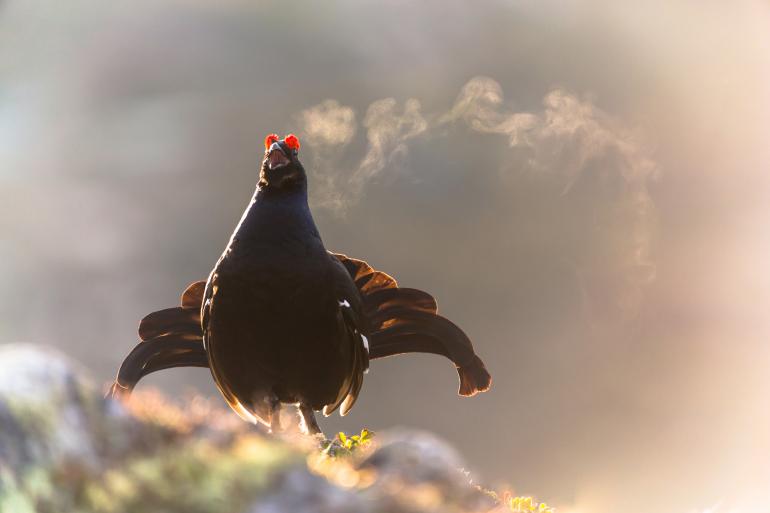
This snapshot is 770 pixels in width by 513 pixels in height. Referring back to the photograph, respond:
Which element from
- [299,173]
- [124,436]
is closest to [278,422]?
[299,173]

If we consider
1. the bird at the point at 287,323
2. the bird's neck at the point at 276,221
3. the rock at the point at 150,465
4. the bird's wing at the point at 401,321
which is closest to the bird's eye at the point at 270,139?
the bird at the point at 287,323

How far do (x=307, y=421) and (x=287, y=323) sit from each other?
5.28 feet

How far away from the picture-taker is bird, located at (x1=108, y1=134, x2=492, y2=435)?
24.2 feet

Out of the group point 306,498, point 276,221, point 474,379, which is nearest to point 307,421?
point 474,379

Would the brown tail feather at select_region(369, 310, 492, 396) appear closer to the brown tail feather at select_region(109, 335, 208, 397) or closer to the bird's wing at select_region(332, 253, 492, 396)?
the bird's wing at select_region(332, 253, 492, 396)

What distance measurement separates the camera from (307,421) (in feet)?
27.6

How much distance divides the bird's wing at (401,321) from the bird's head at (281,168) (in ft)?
4.37

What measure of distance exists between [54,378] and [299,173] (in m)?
5.89

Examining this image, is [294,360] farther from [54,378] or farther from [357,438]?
[54,378]

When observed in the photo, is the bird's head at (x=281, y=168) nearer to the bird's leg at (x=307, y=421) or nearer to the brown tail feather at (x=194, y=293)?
the brown tail feather at (x=194, y=293)

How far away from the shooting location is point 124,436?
308cm

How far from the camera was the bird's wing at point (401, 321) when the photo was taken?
940 centimetres

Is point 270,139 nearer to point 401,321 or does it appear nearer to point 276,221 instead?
point 276,221

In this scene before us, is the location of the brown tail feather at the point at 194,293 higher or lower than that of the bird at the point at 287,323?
higher
